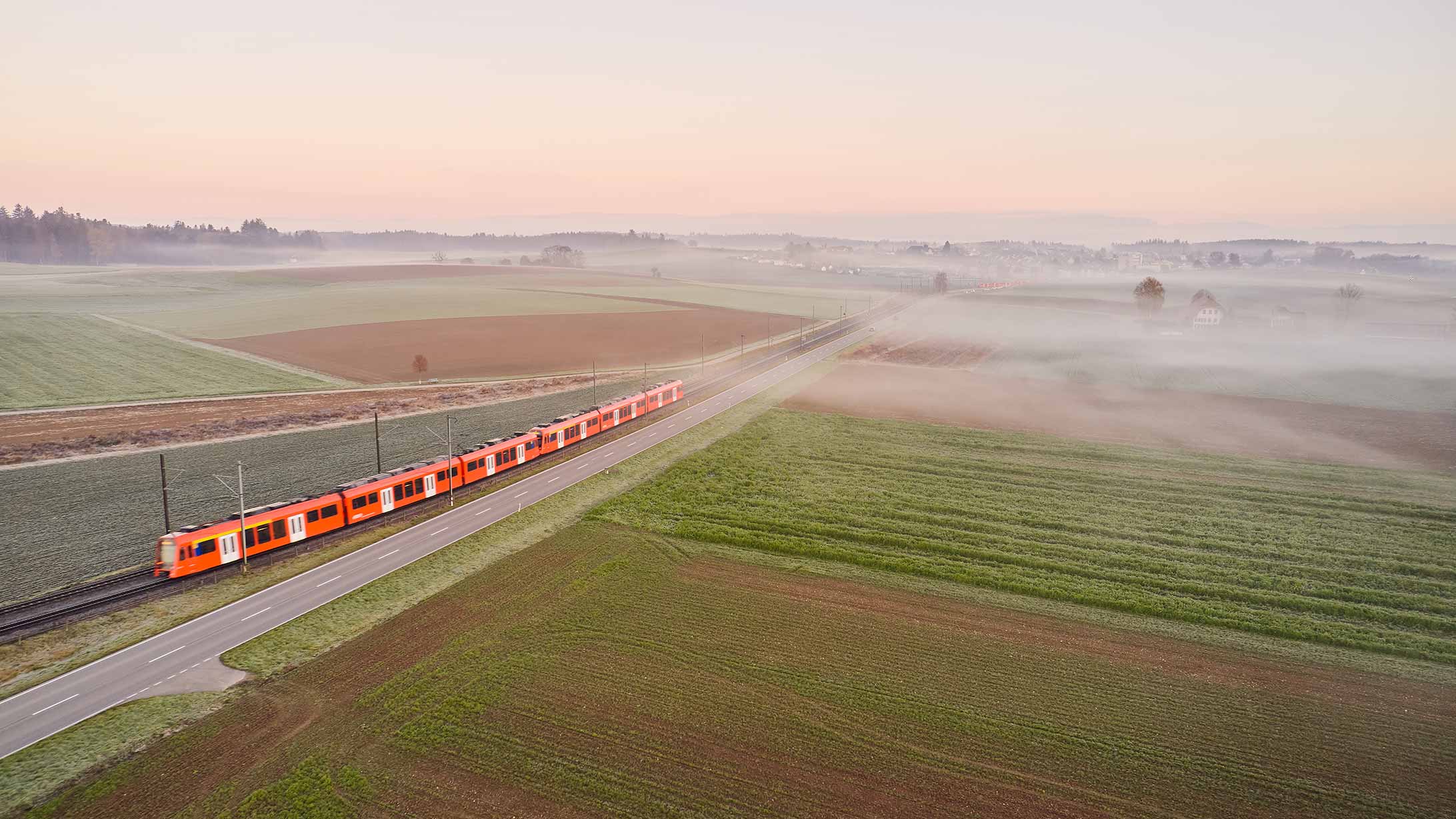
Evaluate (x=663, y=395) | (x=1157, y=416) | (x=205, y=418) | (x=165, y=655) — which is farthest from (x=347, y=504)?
(x=1157, y=416)

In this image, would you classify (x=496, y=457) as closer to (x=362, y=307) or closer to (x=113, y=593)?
(x=113, y=593)

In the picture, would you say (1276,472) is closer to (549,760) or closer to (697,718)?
(697,718)

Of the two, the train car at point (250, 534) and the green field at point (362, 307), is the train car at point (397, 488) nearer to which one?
the train car at point (250, 534)

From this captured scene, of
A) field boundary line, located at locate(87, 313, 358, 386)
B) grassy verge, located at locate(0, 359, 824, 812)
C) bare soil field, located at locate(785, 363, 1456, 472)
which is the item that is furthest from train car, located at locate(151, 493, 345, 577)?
field boundary line, located at locate(87, 313, 358, 386)

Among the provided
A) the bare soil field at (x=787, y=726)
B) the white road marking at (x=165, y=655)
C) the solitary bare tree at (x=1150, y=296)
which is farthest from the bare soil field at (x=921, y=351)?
the white road marking at (x=165, y=655)

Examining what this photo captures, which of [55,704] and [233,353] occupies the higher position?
[233,353]
